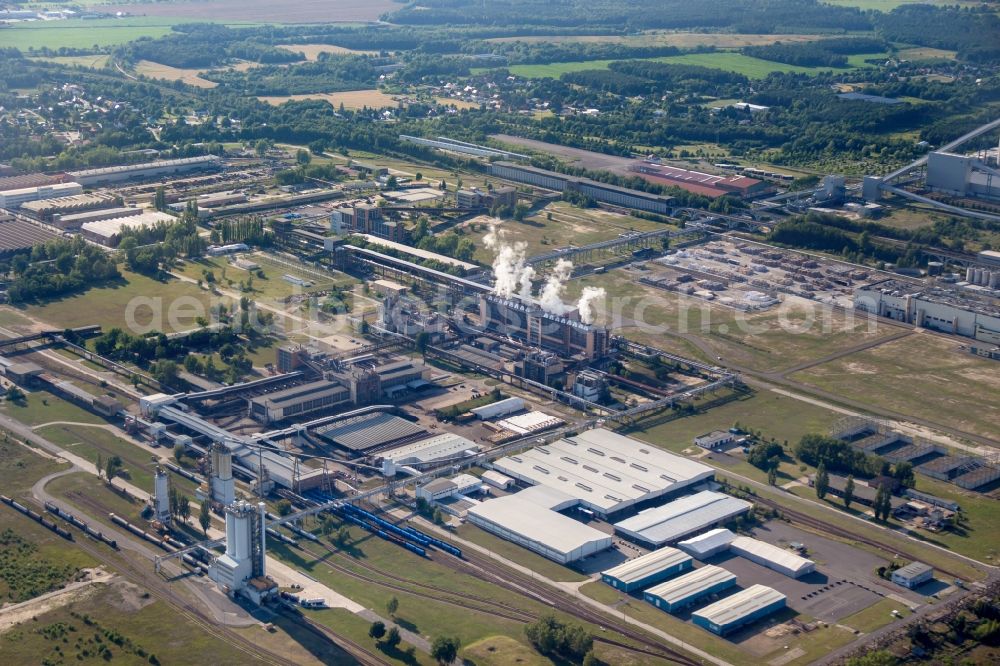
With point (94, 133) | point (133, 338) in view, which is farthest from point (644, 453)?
point (94, 133)

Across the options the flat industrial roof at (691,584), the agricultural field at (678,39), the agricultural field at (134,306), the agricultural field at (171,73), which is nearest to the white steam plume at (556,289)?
the agricultural field at (134,306)

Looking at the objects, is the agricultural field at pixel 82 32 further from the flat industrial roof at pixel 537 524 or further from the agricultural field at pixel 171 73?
the flat industrial roof at pixel 537 524

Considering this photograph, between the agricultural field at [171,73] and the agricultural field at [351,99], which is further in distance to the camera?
the agricultural field at [171,73]

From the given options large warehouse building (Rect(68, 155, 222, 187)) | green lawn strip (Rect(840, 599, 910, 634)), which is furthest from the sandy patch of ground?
large warehouse building (Rect(68, 155, 222, 187))

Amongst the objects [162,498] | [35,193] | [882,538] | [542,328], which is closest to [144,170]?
[35,193]

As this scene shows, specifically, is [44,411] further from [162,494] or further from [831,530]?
[831,530]

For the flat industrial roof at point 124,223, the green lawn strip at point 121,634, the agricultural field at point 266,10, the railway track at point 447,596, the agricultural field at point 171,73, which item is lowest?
the green lawn strip at point 121,634

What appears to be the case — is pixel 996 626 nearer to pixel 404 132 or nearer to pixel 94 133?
pixel 404 132
